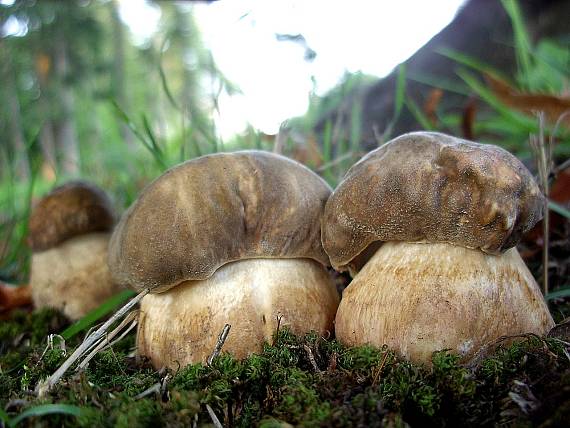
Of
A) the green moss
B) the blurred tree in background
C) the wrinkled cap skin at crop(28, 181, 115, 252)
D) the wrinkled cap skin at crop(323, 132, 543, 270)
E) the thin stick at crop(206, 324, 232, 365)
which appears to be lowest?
the green moss

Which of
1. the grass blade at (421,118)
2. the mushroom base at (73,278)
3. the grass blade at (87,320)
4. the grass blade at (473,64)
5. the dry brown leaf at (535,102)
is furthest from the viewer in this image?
the grass blade at (473,64)

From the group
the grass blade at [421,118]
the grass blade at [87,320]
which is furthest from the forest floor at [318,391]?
the grass blade at [421,118]

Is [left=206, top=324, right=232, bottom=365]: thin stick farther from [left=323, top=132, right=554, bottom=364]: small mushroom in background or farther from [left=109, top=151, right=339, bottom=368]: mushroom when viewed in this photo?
[left=323, top=132, right=554, bottom=364]: small mushroom in background

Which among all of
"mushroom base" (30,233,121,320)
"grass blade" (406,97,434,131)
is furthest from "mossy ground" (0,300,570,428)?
"grass blade" (406,97,434,131)

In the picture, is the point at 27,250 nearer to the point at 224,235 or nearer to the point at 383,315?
the point at 224,235

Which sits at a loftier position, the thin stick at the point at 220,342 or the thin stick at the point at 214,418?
the thin stick at the point at 220,342

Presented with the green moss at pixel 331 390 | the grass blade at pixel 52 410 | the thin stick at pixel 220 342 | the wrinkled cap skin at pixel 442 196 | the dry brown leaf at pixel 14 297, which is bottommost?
the green moss at pixel 331 390

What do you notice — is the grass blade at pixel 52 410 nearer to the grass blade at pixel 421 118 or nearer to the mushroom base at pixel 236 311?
the mushroom base at pixel 236 311

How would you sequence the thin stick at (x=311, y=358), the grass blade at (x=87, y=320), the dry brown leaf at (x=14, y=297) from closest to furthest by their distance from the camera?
the thin stick at (x=311, y=358), the grass blade at (x=87, y=320), the dry brown leaf at (x=14, y=297)
